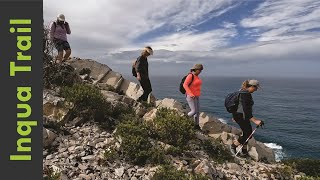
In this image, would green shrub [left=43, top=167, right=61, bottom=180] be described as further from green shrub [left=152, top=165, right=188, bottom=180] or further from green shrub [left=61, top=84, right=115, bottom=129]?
green shrub [left=61, top=84, right=115, bottom=129]

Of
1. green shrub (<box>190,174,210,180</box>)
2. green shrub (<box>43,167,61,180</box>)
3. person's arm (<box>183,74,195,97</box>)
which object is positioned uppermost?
person's arm (<box>183,74,195,97</box>)

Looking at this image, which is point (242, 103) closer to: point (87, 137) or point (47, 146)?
point (87, 137)

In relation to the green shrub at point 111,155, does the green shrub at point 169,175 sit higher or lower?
lower

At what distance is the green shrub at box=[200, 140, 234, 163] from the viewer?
12664mm

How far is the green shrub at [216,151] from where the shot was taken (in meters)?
12.7

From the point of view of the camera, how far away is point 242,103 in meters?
11.6

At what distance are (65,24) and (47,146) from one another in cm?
788

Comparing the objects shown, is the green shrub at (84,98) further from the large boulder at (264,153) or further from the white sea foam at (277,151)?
the white sea foam at (277,151)

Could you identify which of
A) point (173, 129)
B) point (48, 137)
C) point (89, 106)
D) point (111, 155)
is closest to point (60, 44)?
point (89, 106)

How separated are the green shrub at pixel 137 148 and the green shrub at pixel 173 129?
36.6 inches

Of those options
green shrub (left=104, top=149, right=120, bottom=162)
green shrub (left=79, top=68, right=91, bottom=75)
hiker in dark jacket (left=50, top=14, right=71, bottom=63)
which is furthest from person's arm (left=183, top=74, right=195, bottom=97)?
green shrub (left=79, top=68, right=91, bottom=75)

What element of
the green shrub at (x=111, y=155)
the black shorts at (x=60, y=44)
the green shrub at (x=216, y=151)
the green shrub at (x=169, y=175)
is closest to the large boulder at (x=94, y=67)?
the black shorts at (x=60, y=44)

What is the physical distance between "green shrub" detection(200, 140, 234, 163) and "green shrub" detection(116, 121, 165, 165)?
284 centimetres

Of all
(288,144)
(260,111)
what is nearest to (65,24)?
(288,144)
